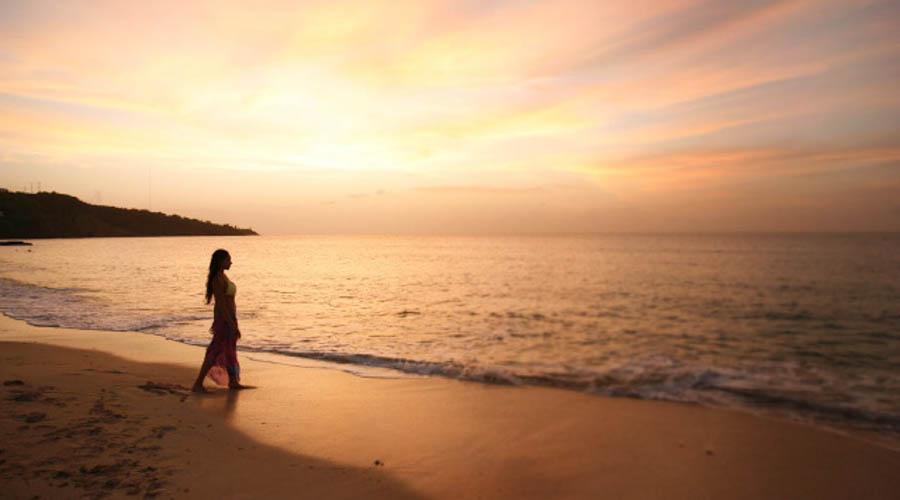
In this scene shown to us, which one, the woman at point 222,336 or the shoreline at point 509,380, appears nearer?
the shoreline at point 509,380

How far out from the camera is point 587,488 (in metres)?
5.32

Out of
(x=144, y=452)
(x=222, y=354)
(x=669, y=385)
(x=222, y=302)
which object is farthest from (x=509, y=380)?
(x=144, y=452)

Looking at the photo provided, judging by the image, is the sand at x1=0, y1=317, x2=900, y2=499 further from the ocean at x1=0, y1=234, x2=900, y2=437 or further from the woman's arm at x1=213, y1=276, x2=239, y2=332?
the ocean at x1=0, y1=234, x2=900, y2=437

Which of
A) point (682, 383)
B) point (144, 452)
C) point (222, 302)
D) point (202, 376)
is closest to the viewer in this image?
point (144, 452)

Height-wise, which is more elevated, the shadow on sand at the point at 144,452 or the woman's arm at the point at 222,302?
the woman's arm at the point at 222,302

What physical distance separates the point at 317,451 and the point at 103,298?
73.8ft

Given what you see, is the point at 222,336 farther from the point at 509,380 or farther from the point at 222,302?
the point at 509,380

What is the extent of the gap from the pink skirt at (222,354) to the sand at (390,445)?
0.26 meters

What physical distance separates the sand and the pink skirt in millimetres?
263

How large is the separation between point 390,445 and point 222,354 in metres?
3.93

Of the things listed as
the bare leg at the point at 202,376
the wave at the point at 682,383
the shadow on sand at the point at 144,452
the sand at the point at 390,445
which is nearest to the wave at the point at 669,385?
the wave at the point at 682,383

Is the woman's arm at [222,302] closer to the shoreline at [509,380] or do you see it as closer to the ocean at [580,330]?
the shoreline at [509,380]

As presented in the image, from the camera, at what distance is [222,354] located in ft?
28.7

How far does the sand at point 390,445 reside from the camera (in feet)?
16.7
